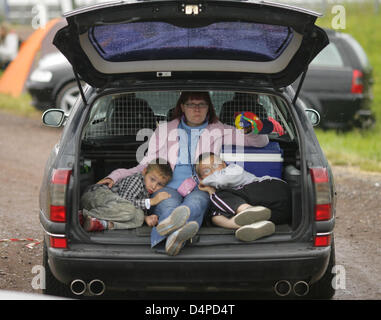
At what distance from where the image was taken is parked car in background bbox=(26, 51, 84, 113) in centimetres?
1200

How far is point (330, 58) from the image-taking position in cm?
1155

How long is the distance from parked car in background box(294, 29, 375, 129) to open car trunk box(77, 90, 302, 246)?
6285mm

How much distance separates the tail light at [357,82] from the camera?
11.4m

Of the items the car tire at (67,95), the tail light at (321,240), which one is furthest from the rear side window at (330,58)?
the tail light at (321,240)

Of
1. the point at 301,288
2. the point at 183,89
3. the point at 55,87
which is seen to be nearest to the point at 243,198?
the point at 301,288

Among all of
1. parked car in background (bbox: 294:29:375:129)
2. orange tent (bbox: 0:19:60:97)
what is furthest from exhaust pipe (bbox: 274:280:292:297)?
orange tent (bbox: 0:19:60:97)

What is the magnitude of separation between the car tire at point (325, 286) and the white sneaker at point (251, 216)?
22.1 inches

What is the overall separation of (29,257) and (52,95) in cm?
675

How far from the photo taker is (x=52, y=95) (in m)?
12.1

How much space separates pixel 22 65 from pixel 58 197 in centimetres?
1254

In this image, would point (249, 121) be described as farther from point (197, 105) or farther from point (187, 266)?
point (187, 266)

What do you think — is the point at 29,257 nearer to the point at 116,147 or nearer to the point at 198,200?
the point at 116,147

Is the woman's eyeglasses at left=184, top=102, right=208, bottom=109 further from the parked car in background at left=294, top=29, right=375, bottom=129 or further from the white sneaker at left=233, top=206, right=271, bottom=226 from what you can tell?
the parked car in background at left=294, top=29, right=375, bottom=129
